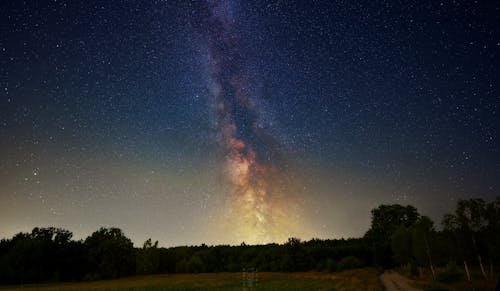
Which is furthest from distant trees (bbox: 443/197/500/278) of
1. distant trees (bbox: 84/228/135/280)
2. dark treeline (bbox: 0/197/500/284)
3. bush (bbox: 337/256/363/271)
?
distant trees (bbox: 84/228/135/280)

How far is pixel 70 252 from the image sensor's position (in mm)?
100125

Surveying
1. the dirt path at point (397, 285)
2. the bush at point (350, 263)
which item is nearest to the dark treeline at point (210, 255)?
the bush at point (350, 263)

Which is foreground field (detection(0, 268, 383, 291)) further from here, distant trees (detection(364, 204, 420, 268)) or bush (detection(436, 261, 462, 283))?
distant trees (detection(364, 204, 420, 268))

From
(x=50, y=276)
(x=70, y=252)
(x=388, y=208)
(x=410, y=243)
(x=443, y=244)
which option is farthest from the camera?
(x=388, y=208)

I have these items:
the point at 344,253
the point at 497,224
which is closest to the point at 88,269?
the point at 344,253

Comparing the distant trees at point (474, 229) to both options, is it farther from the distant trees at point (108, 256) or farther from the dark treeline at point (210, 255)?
the distant trees at point (108, 256)

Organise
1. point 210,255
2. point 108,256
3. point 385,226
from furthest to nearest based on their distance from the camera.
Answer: point 210,255 → point 385,226 → point 108,256

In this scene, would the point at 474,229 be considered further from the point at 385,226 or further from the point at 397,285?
the point at 385,226

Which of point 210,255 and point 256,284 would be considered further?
point 210,255

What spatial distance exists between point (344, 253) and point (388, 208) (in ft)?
63.0

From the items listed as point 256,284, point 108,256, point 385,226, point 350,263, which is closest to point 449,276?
point 256,284

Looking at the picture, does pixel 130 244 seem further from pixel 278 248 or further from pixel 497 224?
pixel 497 224

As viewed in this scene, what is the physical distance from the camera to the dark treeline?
231ft

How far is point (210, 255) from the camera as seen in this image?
4774 inches
